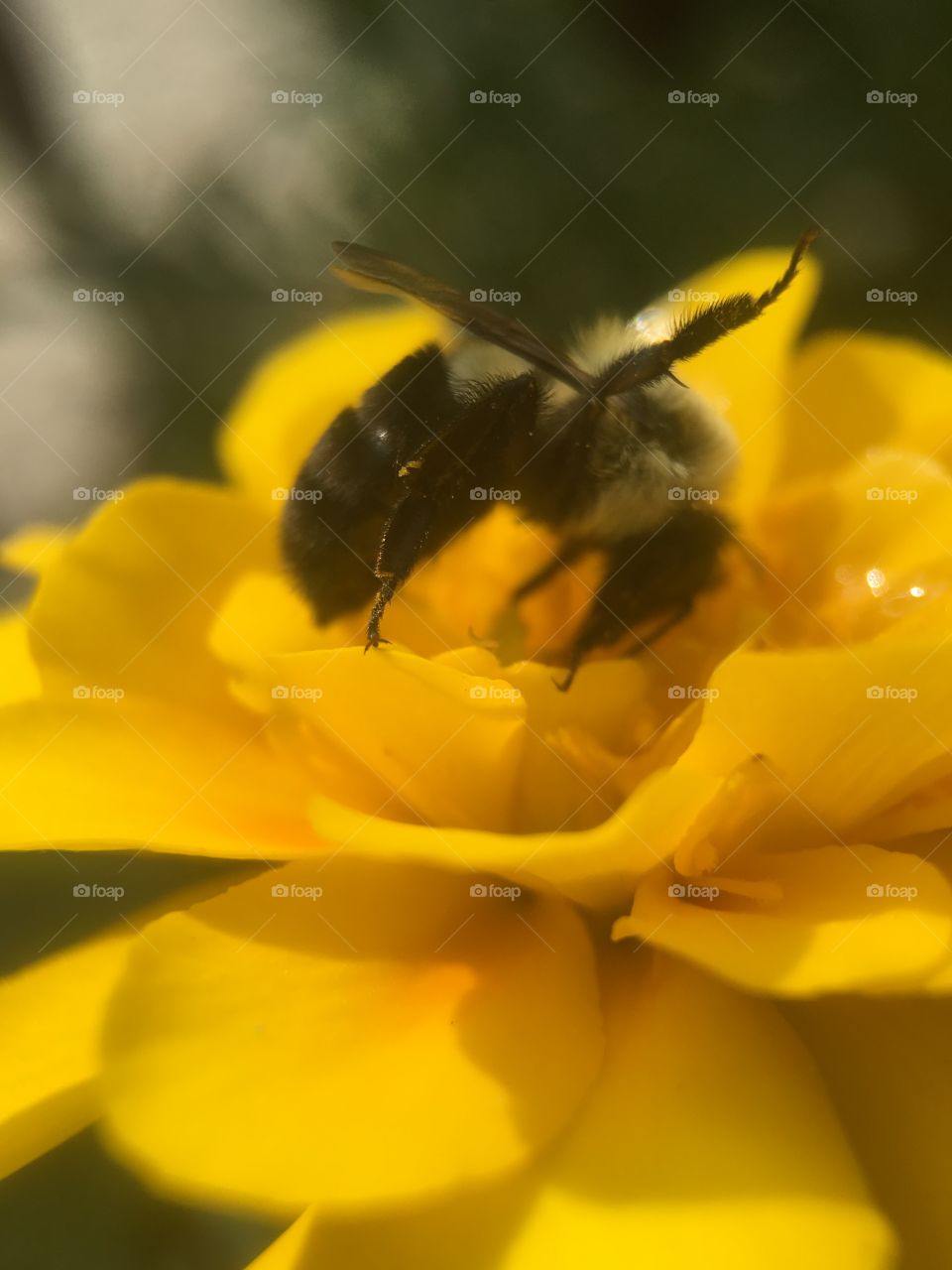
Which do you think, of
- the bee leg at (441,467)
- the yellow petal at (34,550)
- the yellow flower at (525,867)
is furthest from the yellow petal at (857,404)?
the yellow petal at (34,550)

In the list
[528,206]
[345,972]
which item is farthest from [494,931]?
[528,206]

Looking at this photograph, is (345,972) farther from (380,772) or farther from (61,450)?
(61,450)

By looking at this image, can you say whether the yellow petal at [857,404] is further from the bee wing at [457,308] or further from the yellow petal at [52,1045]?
the yellow petal at [52,1045]

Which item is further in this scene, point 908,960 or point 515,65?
point 515,65

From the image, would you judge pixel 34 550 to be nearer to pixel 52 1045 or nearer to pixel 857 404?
pixel 52 1045

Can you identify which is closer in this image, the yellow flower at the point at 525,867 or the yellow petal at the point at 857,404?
the yellow flower at the point at 525,867

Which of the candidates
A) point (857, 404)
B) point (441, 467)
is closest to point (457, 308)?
point (441, 467)
